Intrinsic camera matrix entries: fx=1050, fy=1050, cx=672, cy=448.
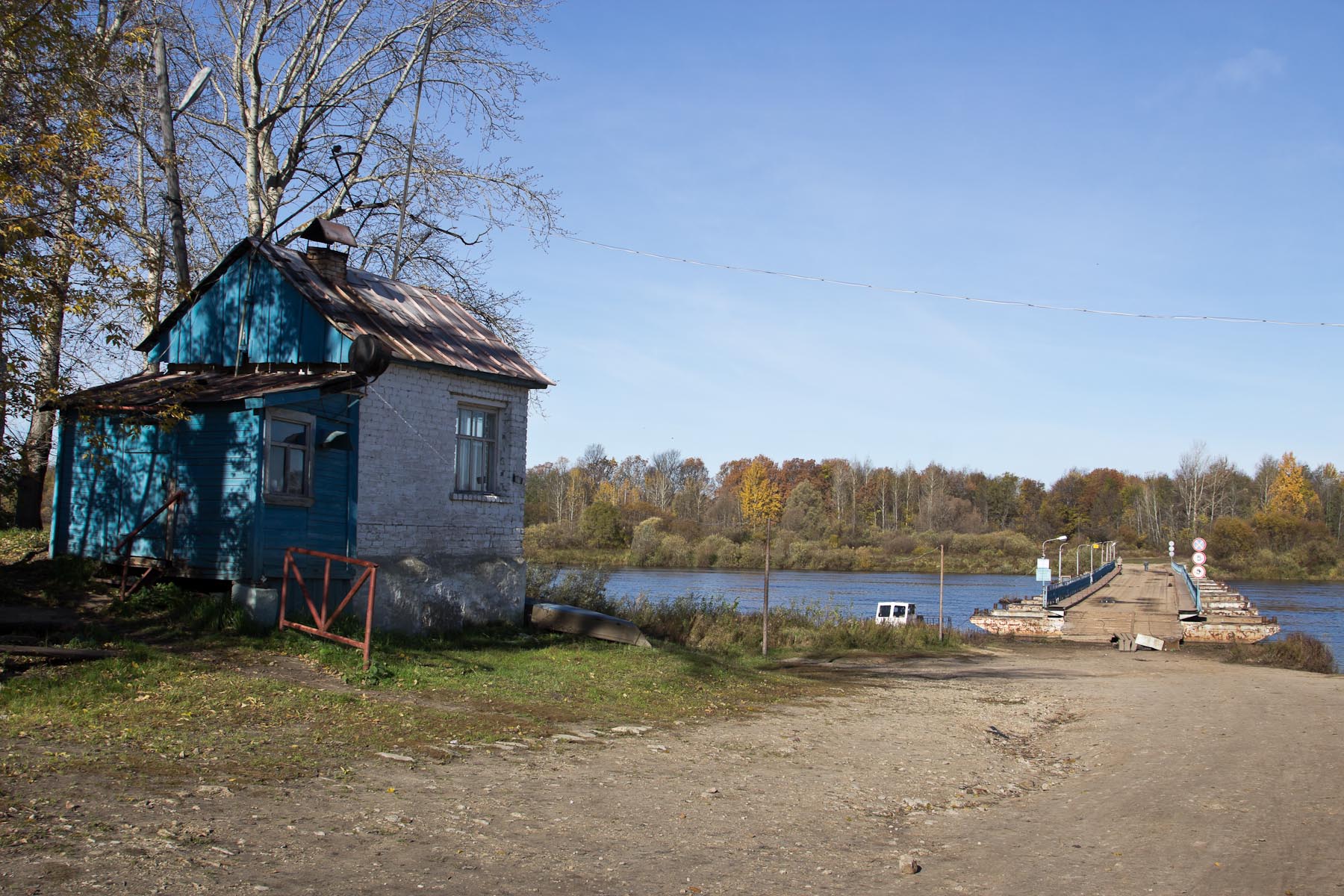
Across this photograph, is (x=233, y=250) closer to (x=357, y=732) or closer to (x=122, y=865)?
(x=357, y=732)

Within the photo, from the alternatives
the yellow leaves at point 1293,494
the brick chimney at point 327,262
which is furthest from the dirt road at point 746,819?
the yellow leaves at point 1293,494

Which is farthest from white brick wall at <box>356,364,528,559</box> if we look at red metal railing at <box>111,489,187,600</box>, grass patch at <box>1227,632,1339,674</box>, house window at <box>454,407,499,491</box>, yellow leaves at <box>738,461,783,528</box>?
yellow leaves at <box>738,461,783,528</box>

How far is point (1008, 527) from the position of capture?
128m

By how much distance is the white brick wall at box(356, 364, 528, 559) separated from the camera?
→ 1620cm

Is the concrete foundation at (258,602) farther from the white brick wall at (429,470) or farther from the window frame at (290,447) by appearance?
the white brick wall at (429,470)

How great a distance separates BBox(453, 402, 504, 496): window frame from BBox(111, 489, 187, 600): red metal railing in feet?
14.6

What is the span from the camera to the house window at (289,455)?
14.5m

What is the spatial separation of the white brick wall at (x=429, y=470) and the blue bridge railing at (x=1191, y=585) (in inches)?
1202

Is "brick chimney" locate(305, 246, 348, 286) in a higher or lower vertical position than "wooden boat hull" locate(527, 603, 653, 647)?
higher

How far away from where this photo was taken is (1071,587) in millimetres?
51406

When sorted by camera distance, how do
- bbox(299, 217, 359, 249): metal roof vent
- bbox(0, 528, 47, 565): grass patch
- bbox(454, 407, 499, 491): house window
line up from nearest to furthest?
bbox(0, 528, 47, 565): grass patch < bbox(299, 217, 359, 249): metal roof vent < bbox(454, 407, 499, 491): house window

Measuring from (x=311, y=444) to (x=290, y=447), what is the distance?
1.25 ft

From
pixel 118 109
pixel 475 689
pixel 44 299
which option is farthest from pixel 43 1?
pixel 475 689

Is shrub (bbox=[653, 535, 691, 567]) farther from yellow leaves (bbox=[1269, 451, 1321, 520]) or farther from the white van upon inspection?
yellow leaves (bbox=[1269, 451, 1321, 520])
